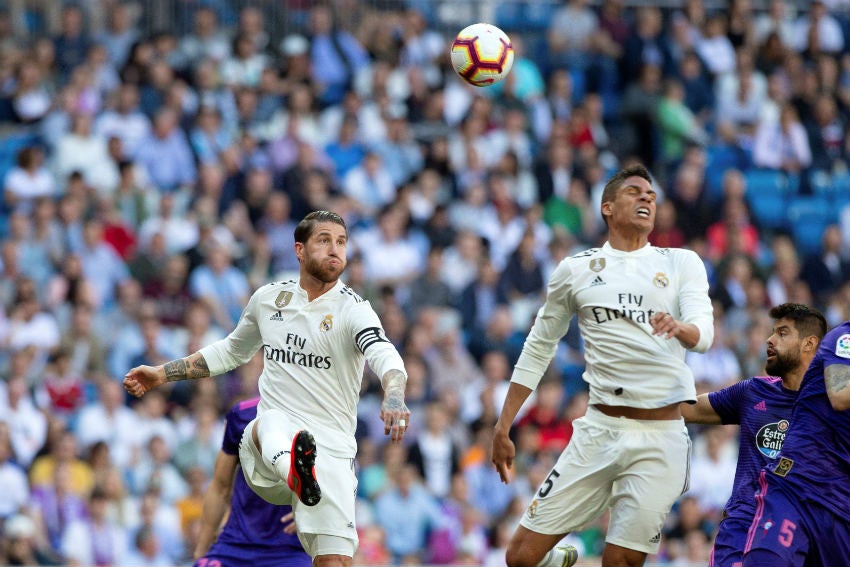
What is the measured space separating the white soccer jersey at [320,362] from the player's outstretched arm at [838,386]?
2.75 m

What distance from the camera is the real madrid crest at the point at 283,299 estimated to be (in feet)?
32.7

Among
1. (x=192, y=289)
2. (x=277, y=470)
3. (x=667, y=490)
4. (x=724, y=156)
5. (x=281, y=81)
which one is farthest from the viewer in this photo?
(x=724, y=156)

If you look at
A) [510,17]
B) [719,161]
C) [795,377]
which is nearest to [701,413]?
[795,377]

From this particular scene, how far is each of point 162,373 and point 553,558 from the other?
2.94 metres

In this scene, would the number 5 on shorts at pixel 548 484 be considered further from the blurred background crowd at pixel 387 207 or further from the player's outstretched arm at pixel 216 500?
the blurred background crowd at pixel 387 207

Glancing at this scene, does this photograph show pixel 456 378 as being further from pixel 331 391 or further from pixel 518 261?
pixel 331 391

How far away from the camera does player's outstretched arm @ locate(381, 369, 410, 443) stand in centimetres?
869

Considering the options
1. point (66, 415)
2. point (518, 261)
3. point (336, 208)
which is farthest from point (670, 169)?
point (66, 415)

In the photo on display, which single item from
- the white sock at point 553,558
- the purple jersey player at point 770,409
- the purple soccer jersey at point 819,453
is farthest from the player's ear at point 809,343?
the white sock at point 553,558

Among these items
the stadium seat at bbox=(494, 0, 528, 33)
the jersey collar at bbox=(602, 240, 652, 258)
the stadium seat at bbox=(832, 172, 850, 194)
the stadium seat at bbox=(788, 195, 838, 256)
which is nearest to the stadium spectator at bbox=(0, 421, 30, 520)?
the jersey collar at bbox=(602, 240, 652, 258)

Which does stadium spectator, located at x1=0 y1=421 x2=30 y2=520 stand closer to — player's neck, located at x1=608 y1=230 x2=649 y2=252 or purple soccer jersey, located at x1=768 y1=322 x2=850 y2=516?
player's neck, located at x1=608 y1=230 x2=649 y2=252

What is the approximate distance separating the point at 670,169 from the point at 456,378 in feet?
19.4

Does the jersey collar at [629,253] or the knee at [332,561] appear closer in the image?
the knee at [332,561]

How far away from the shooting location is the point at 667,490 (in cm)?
979
